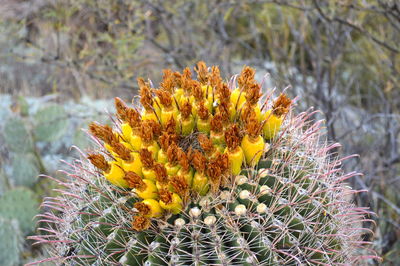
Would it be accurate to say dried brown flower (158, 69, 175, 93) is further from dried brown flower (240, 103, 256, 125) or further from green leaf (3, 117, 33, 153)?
green leaf (3, 117, 33, 153)

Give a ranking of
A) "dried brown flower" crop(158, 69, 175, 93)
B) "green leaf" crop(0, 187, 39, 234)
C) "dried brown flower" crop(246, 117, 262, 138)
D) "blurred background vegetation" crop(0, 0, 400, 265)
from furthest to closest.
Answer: "green leaf" crop(0, 187, 39, 234) → "blurred background vegetation" crop(0, 0, 400, 265) → "dried brown flower" crop(158, 69, 175, 93) → "dried brown flower" crop(246, 117, 262, 138)

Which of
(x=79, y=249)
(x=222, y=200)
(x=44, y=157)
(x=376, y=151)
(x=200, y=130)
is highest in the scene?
(x=200, y=130)

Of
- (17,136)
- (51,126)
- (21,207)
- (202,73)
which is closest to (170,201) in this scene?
(202,73)

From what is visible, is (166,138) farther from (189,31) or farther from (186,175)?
(189,31)

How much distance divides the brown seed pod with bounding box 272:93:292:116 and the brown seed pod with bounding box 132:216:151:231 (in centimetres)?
71

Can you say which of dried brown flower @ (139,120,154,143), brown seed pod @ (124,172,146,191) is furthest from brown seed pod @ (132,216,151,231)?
dried brown flower @ (139,120,154,143)

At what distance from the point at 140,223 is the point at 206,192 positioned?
29cm

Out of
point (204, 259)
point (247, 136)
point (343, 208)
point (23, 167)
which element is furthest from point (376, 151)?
point (23, 167)

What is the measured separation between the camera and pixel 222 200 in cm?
162

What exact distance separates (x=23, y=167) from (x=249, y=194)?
3062mm

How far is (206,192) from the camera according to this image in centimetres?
168

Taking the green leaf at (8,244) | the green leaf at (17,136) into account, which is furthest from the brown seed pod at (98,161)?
the green leaf at (17,136)

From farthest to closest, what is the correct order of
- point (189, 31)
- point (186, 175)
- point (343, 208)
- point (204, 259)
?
point (189, 31) < point (343, 208) < point (186, 175) < point (204, 259)

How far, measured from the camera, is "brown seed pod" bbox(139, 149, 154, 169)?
166 centimetres
